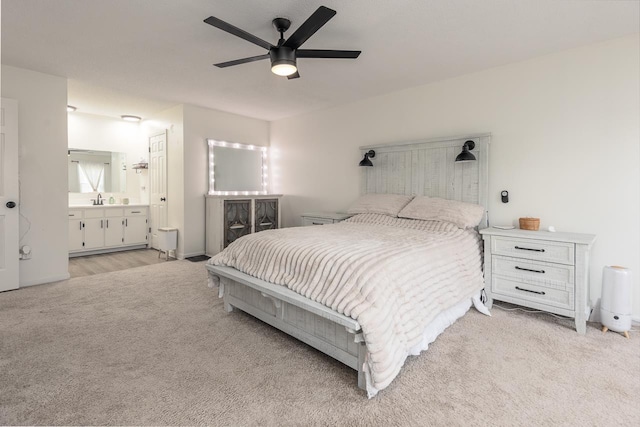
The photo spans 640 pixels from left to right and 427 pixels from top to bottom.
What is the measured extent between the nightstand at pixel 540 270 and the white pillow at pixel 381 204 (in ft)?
3.30

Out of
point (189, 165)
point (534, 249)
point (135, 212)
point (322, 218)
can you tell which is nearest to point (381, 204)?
point (322, 218)

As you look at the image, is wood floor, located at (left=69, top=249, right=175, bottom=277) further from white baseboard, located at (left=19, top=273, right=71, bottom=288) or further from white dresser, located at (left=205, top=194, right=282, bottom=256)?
white dresser, located at (left=205, top=194, right=282, bottom=256)

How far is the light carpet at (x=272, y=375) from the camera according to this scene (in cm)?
171

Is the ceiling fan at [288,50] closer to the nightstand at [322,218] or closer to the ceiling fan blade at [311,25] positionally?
the ceiling fan blade at [311,25]

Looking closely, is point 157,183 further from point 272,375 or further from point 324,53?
point 272,375

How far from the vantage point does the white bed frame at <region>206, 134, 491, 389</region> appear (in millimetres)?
2045

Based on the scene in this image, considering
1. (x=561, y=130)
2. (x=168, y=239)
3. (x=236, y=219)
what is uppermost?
(x=561, y=130)

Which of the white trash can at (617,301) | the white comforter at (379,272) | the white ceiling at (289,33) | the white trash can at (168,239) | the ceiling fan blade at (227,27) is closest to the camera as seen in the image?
the white comforter at (379,272)

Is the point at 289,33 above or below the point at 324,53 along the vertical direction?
above

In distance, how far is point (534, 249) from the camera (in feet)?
9.22

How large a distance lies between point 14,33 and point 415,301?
12.8 feet

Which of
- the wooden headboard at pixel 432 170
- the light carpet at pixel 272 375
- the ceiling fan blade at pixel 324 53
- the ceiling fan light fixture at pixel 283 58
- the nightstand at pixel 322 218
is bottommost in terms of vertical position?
the light carpet at pixel 272 375

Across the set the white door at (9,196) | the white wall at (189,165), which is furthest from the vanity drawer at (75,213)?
the white door at (9,196)

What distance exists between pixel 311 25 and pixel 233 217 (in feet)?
12.1
